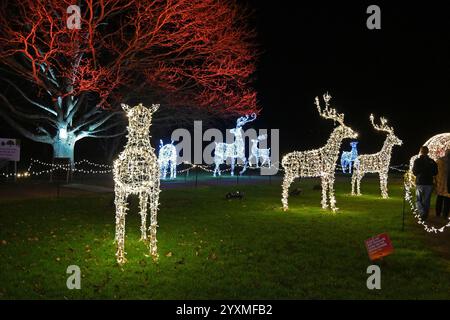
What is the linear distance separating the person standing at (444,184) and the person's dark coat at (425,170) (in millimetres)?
831

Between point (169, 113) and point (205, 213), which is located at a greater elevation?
point (169, 113)

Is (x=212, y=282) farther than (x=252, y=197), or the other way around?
(x=252, y=197)

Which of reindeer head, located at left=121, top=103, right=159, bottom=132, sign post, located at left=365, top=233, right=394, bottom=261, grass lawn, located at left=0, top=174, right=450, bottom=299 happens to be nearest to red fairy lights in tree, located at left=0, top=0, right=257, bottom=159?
grass lawn, located at left=0, top=174, right=450, bottom=299

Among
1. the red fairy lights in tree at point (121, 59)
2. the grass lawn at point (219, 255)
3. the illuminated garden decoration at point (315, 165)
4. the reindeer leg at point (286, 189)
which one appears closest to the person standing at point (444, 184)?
the grass lawn at point (219, 255)

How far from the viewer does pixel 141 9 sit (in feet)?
73.5

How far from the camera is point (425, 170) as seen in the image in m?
11.3

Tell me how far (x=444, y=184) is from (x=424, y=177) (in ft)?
3.40

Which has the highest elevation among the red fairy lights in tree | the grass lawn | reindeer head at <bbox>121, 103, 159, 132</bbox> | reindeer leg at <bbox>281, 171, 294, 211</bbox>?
the red fairy lights in tree

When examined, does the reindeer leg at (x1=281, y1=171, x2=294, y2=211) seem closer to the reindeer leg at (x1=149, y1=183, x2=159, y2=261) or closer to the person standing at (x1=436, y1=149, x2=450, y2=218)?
the person standing at (x1=436, y1=149, x2=450, y2=218)

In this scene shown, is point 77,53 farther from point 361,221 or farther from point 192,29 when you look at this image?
point 361,221

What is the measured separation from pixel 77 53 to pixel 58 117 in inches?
138

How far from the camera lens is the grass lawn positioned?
6.05 metres
